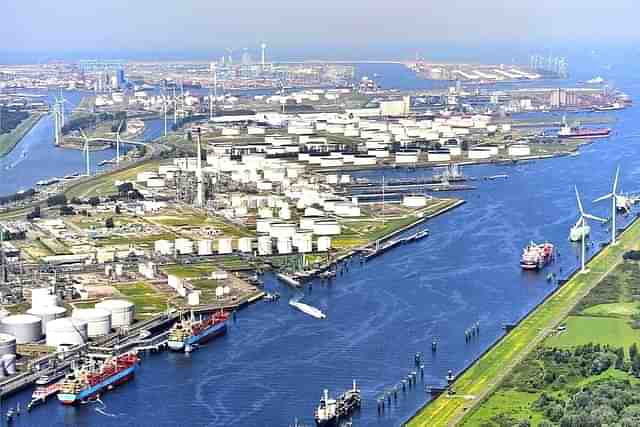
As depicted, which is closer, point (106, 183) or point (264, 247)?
point (264, 247)

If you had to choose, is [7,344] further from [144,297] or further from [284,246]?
[284,246]

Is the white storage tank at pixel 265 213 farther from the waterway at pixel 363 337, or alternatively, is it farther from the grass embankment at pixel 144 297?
the grass embankment at pixel 144 297

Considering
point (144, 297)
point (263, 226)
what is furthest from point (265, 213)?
point (144, 297)

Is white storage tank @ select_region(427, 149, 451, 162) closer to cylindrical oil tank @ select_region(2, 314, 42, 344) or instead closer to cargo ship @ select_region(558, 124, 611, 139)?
cargo ship @ select_region(558, 124, 611, 139)

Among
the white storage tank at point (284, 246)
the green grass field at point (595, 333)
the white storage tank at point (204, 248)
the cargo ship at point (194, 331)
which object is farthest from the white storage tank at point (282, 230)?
the green grass field at point (595, 333)

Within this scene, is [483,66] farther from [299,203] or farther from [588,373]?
[588,373]

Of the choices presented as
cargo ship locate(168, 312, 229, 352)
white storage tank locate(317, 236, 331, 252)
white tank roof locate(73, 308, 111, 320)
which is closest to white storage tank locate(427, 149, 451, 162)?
white storage tank locate(317, 236, 331, 252)
